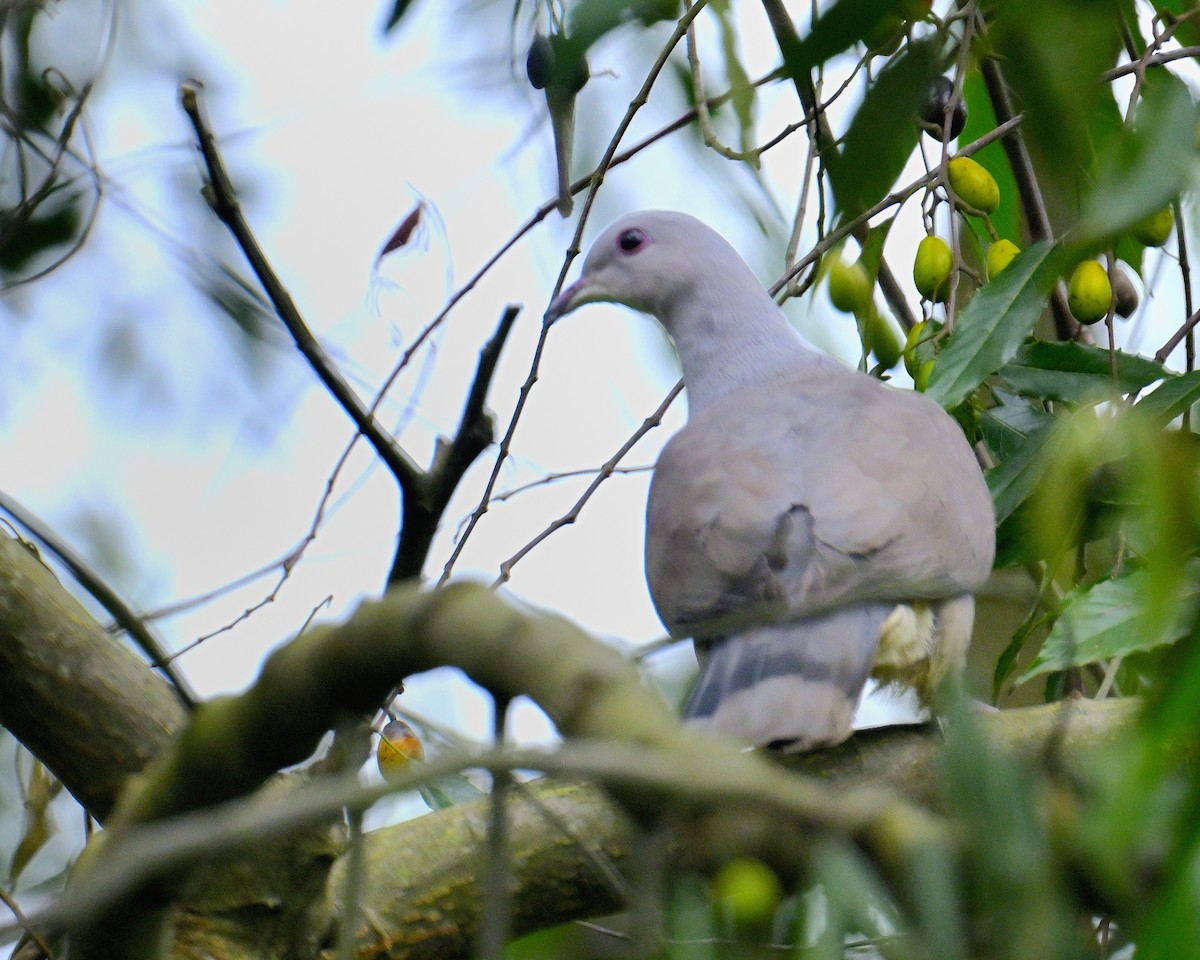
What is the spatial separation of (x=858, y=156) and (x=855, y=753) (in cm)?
117

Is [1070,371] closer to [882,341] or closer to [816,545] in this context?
[882,341]

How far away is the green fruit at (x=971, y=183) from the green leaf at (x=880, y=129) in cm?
146

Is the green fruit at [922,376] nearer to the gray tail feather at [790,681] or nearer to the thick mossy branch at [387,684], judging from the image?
the gray tail feather at [790,681]

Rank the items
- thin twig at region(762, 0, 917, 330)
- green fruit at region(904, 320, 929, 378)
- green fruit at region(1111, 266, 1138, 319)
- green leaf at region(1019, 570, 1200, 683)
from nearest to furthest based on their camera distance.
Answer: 1. green leaf at region(1019, 570, 1200, 683)
2. thin twig at region(762, 0, 917, 330)
3. green fruit at region(904, 320, 929, 378)
4. green fruit at region(1111, 266, 1138, 319)

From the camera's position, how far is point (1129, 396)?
201cm

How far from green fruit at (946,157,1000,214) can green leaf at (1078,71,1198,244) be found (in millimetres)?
1281

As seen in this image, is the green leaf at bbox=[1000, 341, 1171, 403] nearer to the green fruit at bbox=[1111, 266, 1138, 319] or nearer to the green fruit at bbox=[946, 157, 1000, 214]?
the green fruit at bbox=[946, 157, 1000, 214]

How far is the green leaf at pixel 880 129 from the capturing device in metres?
0.77

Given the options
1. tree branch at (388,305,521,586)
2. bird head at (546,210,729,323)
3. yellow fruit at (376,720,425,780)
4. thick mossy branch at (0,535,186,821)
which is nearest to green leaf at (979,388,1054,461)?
bird head at (546,210,729,323)

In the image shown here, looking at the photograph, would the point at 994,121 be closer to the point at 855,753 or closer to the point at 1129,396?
the point at 1129,396

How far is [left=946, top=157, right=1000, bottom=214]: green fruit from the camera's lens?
221 centimetres

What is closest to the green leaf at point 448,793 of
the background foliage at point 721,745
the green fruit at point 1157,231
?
the background foliage at point 721,745

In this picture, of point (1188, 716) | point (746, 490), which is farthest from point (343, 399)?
point (1188, 716)

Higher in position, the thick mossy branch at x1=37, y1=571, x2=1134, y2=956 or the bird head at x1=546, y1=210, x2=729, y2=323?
the bird head at x1=546, y1=210, x2=729, y2=323
